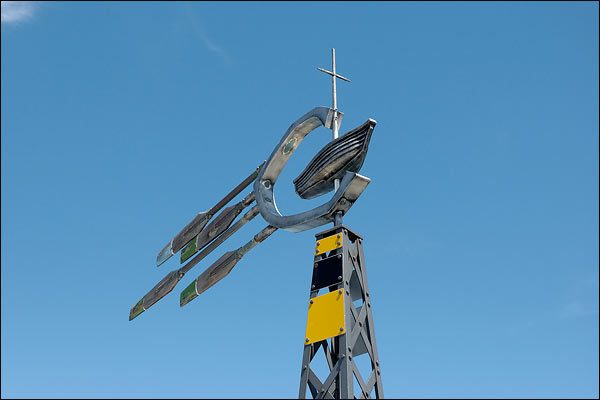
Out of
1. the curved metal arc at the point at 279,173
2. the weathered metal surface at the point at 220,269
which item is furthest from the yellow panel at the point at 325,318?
the weathered metal surface at the point at 220,269

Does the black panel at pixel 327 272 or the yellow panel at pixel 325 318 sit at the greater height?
the black panel at pixel 327 272

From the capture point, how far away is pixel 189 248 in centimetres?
1420

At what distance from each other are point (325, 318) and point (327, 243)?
120 centimetres

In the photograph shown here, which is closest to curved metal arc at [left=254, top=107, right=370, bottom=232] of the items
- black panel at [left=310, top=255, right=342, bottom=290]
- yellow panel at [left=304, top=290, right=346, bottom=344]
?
black panel at [left=310, top=255, right=342, bottom=290]

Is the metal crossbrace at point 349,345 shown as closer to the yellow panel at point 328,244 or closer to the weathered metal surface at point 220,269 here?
the yellow panel at point 328,244

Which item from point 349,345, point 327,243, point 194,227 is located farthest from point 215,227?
point 349,345

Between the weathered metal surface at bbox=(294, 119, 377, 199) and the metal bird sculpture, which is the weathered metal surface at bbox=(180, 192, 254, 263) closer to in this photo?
the metal bird sculpture

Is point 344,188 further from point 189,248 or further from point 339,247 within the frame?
point 189,248

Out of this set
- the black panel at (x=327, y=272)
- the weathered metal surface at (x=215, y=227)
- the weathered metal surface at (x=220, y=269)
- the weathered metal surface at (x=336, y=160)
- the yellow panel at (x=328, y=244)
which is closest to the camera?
the black panel at (x=327, y=272)

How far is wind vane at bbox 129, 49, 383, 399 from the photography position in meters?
9.88

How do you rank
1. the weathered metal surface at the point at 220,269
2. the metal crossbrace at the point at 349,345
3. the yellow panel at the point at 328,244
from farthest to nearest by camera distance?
1. the weathered metal surface at the point at 220,269
2. the yellow panel at the point at 328,244
3. the metal crossbrace at the point at 349,345

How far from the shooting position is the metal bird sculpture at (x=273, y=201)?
11.0 metres

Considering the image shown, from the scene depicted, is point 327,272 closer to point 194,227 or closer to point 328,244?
point 328,244

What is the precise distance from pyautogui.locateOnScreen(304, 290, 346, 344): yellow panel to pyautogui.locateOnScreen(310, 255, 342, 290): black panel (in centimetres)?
19
